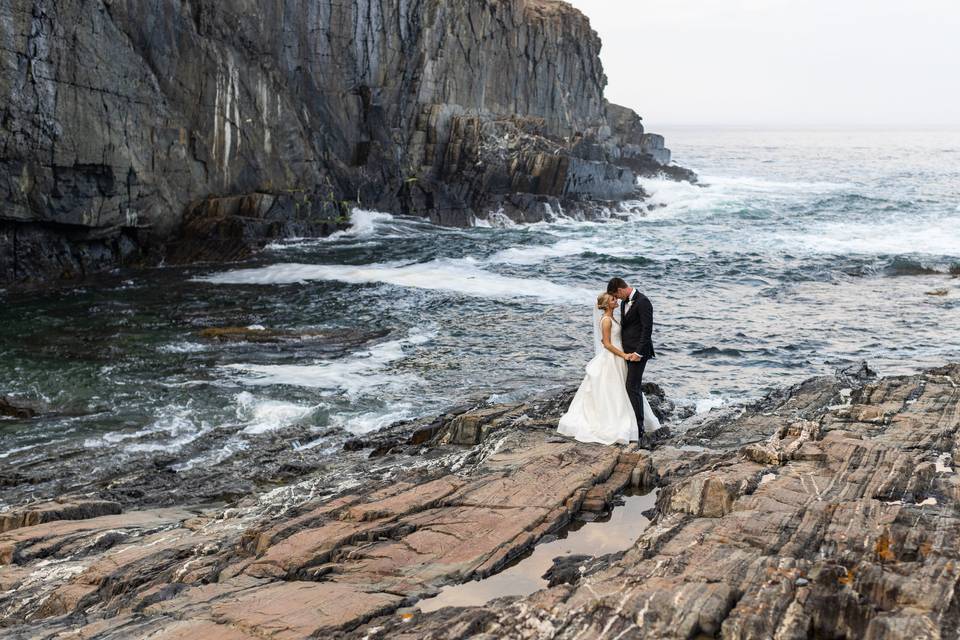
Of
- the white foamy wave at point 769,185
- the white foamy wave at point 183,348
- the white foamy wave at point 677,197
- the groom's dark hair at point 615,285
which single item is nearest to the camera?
the groom's dark hair at point 615,285

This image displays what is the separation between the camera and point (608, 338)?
1062cm

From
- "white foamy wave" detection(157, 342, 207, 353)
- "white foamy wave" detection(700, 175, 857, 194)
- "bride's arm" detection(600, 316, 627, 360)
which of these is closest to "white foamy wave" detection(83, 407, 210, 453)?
"white foamy wave" detection(157, 342, 207, 353)

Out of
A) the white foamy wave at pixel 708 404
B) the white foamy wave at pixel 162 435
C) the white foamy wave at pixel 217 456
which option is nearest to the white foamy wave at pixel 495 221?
the white foamy wave at pixel 708 404

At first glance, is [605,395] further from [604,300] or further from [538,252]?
[538,252]

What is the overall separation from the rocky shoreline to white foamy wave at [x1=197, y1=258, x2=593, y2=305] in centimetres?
1473

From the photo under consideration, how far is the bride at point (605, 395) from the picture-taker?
10.4 metres

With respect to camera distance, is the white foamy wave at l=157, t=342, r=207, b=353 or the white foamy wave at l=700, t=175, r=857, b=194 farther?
the white foamy wave at l=700, t=175, r=857, b=194

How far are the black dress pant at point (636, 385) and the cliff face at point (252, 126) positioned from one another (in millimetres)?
19937

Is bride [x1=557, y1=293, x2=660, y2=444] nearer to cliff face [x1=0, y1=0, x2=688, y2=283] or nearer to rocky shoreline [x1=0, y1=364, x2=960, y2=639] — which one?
rocky shoreline [x1=0, y1=364, x2=960, y2=639]

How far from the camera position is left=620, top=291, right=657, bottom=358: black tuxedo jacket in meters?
Result: 10.4

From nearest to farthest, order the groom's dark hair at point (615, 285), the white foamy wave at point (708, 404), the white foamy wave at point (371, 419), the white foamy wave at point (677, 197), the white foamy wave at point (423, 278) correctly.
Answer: the groom's dark hair at point (615, 285), the white foamy wave at point (371, 419), the white foamy wave at point (708, 404), the white foamy wave at point (423, 278), the white foamy wave at point (677, 197)

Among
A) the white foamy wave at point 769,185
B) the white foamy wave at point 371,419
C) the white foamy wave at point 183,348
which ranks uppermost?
the white foamy wave at point 769,185

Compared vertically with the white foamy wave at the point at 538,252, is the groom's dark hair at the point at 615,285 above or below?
above

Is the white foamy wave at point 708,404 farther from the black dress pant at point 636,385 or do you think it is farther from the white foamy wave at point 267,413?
the white foamy wave at point 267,413
